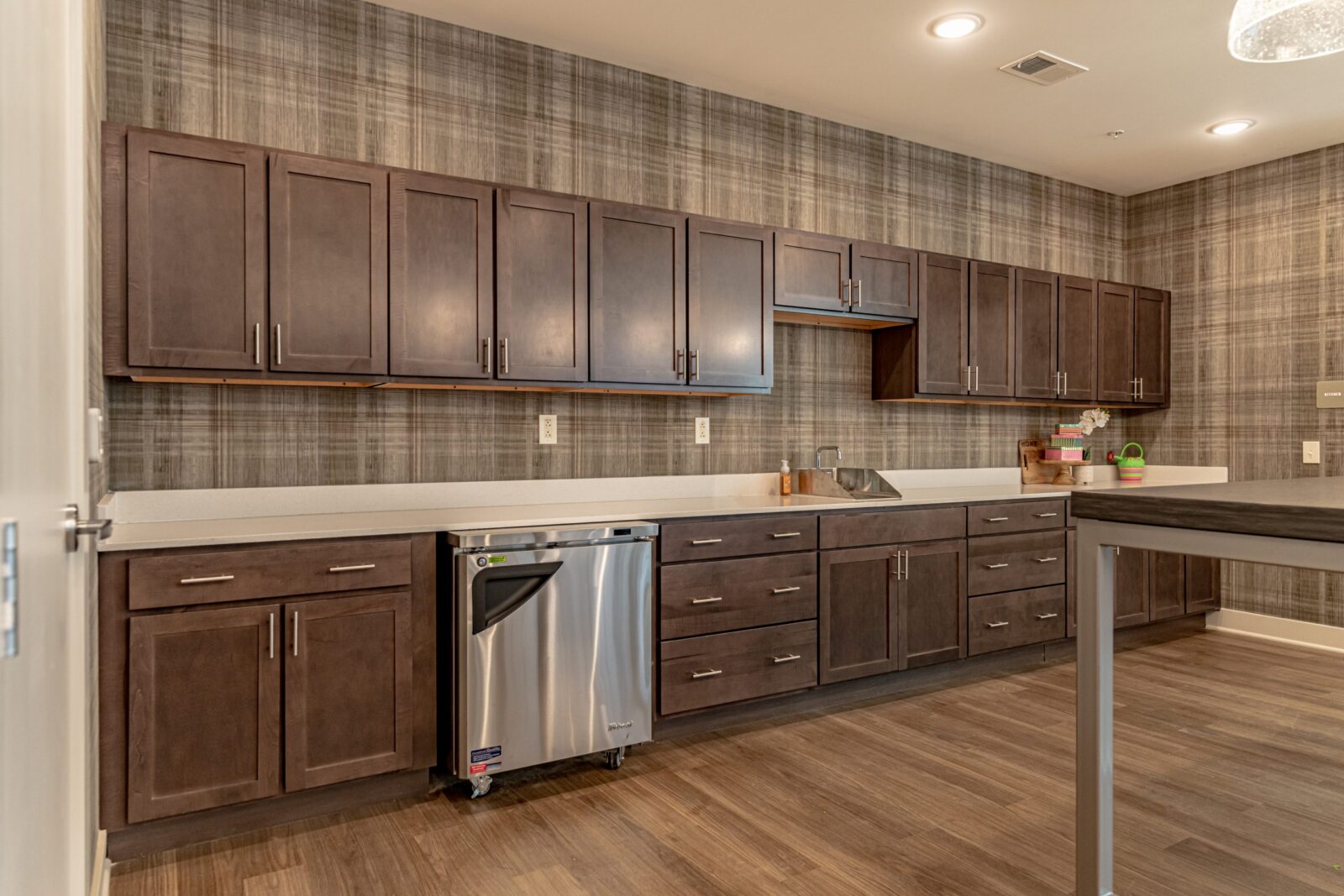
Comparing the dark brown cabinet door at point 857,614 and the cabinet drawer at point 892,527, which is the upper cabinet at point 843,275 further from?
the dark brown cabinet door at point 857,614

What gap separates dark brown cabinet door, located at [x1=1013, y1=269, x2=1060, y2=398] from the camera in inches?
178

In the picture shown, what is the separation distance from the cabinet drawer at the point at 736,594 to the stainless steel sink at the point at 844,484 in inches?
20.6

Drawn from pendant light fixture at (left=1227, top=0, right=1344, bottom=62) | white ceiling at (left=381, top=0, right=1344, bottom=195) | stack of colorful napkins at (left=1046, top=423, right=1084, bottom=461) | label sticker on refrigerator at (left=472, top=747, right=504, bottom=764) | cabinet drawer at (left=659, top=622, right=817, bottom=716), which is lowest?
label sticker on refrigerator at (left=472, top=747, right=504, bottom=764)

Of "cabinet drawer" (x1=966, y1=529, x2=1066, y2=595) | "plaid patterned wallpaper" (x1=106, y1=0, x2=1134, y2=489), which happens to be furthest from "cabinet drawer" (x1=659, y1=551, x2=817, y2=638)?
"cabinet drawer" (x1=966, y1=529, x2=1066, y2=595)

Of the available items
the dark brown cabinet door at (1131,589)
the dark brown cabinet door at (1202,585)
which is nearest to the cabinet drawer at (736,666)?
the dark brown cabinet door at (1131,589)

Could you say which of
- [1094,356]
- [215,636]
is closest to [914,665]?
[1094,356]

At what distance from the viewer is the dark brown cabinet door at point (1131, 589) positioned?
443cm

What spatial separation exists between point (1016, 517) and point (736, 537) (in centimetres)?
169

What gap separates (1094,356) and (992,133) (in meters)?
1.47

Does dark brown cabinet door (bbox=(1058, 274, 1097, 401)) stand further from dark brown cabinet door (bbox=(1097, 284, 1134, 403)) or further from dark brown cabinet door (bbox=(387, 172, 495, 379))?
dark brown cabinet door (bbox=(387, 172, 495, 379))

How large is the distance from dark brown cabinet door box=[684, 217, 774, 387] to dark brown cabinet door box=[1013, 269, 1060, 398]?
168 cm

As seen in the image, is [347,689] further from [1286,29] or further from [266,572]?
[1286,29]

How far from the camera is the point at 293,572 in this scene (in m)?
2.40

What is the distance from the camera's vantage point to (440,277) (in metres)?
2.90
